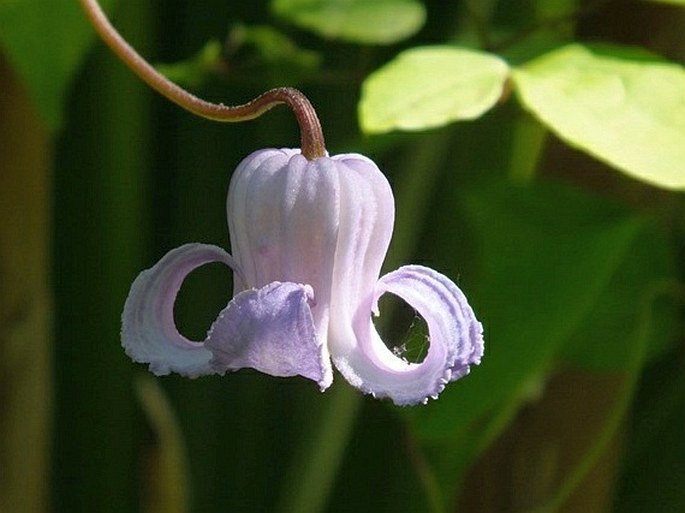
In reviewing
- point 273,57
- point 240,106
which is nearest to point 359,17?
point 273,57

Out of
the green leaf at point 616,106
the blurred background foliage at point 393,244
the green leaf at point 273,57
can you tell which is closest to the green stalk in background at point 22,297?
the blurred background foliage at point 393,244

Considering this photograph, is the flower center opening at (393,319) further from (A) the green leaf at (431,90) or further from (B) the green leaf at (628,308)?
(A) the green leaf at (431,90)

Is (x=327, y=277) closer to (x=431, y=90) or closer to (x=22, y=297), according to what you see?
(x=431, y=90)

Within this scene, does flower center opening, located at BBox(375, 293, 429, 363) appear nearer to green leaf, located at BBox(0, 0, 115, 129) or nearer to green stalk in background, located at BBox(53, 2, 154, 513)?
green stalk in background, located at BBox(53, 2, 154, 513)

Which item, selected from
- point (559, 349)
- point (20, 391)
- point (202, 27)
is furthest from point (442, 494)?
point (202, 27)

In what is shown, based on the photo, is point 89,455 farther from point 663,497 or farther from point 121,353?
point 663,497
